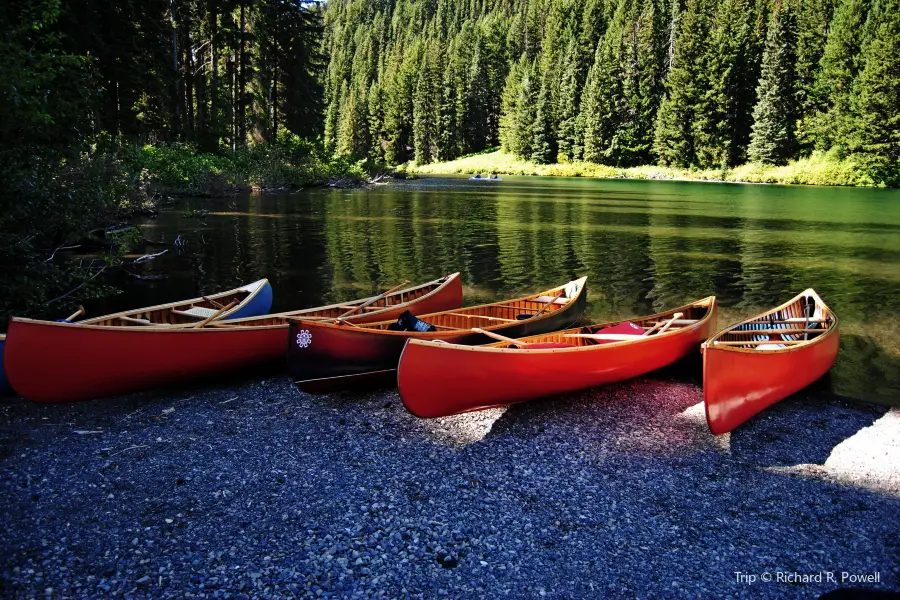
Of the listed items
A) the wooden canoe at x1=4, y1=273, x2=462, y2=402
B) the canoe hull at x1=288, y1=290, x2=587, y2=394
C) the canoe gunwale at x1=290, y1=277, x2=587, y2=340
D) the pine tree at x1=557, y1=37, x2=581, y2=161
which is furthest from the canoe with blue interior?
the pine tree at x1=557, y1=37, x2=581, y2=161

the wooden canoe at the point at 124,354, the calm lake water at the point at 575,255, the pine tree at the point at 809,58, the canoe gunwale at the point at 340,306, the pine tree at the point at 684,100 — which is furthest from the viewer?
the pine tree at the point at 684,100

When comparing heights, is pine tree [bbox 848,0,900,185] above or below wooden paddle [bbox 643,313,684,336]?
above

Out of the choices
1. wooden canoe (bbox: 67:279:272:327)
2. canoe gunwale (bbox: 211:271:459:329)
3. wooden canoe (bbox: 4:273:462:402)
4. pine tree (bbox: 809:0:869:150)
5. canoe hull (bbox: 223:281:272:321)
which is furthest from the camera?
pine tree (bbox: 809:0:869:150)

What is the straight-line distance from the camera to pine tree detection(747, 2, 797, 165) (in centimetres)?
6241

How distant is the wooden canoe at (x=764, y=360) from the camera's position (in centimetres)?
683

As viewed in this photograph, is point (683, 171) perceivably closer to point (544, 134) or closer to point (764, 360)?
A: point (544, 134)

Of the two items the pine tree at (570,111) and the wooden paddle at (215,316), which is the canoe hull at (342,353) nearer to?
the wooden paddle at (215,316)

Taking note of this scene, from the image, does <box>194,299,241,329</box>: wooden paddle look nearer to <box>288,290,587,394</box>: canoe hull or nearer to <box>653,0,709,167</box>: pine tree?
<box>288,290,587,394</box>: canoe hull

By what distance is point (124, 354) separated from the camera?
7.55m

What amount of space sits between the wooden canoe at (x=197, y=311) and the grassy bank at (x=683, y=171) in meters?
59.3

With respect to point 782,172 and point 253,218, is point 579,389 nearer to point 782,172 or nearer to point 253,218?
point 253,218

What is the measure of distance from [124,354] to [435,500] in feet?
14.5

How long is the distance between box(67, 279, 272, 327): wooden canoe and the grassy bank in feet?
194

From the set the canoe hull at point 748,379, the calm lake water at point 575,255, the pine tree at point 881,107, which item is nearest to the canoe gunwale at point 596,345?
the canoe hull at point 748,379
